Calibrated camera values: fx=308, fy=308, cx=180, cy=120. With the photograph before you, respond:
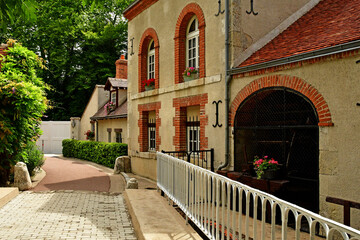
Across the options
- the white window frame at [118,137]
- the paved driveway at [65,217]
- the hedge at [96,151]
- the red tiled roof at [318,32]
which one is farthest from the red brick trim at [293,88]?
the white window frame at [118,137]

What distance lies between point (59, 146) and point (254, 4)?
804 inches

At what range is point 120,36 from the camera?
88.2ft

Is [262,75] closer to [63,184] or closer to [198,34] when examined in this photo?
[198,34]

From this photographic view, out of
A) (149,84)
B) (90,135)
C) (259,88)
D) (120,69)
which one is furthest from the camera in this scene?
(90,135)

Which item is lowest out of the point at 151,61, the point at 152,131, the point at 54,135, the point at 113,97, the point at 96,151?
the point at 96,151

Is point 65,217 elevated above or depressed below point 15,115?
below

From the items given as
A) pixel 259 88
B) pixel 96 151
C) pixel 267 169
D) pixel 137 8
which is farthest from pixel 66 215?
pixel 96 151

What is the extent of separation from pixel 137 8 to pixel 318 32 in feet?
25.9

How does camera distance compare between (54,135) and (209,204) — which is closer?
(209,204)

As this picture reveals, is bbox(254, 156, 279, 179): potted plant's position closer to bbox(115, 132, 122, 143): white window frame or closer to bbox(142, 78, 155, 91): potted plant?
bbox(142, 78, 155, 91): potted plant

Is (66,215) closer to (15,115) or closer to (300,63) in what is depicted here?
(15,115)

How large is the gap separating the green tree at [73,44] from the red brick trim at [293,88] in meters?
20.8

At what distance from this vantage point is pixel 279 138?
8.08m

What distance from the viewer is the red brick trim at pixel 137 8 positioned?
11.6 metres
